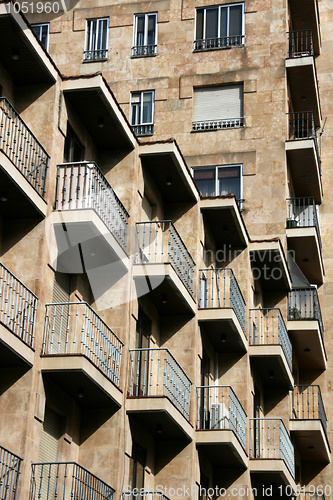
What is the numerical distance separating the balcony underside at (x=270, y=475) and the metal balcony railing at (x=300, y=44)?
45.5 ft

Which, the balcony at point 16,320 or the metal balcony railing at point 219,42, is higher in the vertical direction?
the metal balcony railing at point 219,42

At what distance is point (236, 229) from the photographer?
2816cm

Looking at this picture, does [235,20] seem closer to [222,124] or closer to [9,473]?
[222,124]

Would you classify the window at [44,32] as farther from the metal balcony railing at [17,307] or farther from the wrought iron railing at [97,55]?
the metal balcony railing at [17,307]

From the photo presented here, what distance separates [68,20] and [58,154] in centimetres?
1616

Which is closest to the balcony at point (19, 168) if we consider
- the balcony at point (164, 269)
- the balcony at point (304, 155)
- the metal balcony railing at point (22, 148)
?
the metal balcony railing at point (22, 148)

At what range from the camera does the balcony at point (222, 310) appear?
2547 centimetres

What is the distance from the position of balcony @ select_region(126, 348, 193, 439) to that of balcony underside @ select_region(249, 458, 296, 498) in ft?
15.3

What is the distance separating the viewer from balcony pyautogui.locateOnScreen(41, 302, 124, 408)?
17.6 metres

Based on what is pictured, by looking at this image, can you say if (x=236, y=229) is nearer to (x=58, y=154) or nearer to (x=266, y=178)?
(x=266, y=178)

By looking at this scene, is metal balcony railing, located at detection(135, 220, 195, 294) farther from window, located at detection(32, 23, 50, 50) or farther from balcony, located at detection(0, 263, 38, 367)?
window, located at detection(32, 23, 50, 50)

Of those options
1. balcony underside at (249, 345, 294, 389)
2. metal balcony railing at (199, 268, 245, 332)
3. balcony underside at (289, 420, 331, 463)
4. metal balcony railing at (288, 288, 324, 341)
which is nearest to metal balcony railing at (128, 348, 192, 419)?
metal balcony railing at (199, 268, 245, 332)

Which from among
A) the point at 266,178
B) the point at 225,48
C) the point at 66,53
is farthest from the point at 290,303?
the point at 66,53

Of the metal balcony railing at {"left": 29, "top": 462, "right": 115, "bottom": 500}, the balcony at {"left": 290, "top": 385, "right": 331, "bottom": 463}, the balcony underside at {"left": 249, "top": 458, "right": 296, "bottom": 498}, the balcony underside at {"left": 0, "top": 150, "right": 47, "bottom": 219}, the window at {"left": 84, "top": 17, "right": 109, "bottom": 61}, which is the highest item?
the window at {"left": 84, "top": 17, "right": 109, "bottom": 61}
